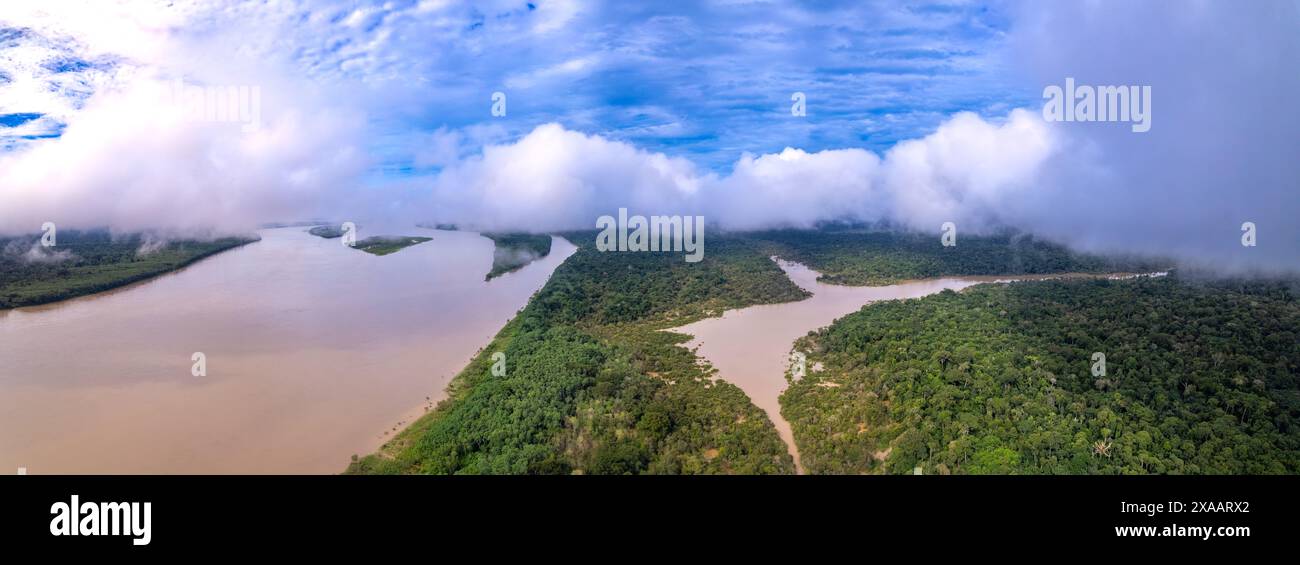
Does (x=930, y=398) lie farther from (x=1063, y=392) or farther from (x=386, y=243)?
(x=386, y=243)

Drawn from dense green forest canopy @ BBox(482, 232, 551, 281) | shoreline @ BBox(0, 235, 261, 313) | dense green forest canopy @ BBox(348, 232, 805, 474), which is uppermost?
dense green forest canopy @ BBox(482, 232, 551, 281)

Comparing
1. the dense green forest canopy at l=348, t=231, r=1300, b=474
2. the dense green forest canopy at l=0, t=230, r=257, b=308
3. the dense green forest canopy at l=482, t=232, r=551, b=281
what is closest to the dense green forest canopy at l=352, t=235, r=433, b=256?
the dense green forest canopy at l=482, t=232, r=551, b=281

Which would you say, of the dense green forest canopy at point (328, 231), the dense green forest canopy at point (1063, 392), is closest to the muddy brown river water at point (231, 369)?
the dense green forest canopy at point (1063, 392)

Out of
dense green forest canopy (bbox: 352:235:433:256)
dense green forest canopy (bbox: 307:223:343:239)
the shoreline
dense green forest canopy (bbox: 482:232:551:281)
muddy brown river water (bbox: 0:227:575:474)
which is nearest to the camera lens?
muddy brown river water (bbox: 0:227:575:474)

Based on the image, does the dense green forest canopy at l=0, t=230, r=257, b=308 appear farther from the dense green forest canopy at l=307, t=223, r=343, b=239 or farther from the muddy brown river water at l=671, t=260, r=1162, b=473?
the muddy brown river water at l=671, t=260, r=1162, b=473

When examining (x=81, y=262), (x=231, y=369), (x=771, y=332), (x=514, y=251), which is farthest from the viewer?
(x=514, y=251)

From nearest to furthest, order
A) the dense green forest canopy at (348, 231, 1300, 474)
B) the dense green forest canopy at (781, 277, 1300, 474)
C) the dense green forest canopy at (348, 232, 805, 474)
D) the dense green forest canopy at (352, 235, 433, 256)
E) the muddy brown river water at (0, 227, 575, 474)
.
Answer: the dense green forest canopy at (781, 277, 1300, 474), the dense green forest canopy at (348, 231, 1300, 474), the dense green forest canopy at (348, 232, 805, 474), the muddy brown river water at (0, 227, 575, 474), the dense green forest canopy at (352, 235, 433, 256)

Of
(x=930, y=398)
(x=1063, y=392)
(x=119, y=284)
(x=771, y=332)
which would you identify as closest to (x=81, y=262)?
(x=119, y=284)
